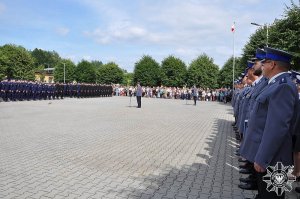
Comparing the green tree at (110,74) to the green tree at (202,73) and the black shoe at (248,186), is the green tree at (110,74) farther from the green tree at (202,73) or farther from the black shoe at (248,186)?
the black shoe at (248,186)

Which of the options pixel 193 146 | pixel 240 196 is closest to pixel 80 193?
pixel 240 196

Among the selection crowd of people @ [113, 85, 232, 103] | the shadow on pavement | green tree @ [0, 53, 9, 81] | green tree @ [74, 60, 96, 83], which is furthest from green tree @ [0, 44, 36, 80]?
the shadow on pavement

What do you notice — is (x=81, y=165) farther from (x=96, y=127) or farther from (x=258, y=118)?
(x=96, y=127)

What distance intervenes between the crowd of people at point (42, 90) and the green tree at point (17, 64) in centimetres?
3939

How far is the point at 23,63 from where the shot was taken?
7775 centimetres

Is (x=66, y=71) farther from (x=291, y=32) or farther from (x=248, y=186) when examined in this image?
(x=248, y=186)

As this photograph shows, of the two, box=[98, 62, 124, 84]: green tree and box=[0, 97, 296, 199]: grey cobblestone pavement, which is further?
box=[98, 62, 124, 84]: green tree

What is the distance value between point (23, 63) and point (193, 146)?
74.5m

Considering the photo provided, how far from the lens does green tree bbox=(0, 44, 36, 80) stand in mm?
75000

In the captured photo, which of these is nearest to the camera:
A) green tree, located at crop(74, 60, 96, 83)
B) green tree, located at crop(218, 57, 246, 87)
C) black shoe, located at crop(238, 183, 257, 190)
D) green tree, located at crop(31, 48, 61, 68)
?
black shoe, located at crop(238, 183, 257, 190)

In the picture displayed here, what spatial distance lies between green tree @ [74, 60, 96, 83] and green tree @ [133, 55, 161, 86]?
18496 millimetres

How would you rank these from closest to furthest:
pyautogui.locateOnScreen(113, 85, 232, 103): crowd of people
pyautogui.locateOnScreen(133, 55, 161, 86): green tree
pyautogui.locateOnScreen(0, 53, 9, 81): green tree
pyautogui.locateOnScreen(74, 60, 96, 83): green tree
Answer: pyautogui.locateOnScreen(113, 85, 232, 103): crowd of people < pyautogui.locateOnScreen(133, 55, 161, 86): green tree < pyautogui.locateOnScreen(0, 53, 9, 81): green tree < pyautogui.locateOnScreen(74, 60, 96, 83): green tree

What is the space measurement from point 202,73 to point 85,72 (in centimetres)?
3060

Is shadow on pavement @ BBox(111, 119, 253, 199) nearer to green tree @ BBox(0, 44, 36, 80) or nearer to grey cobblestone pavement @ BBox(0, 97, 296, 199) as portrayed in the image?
grey cobblestone pavement @ BBox(0, 97, 296, 199)
